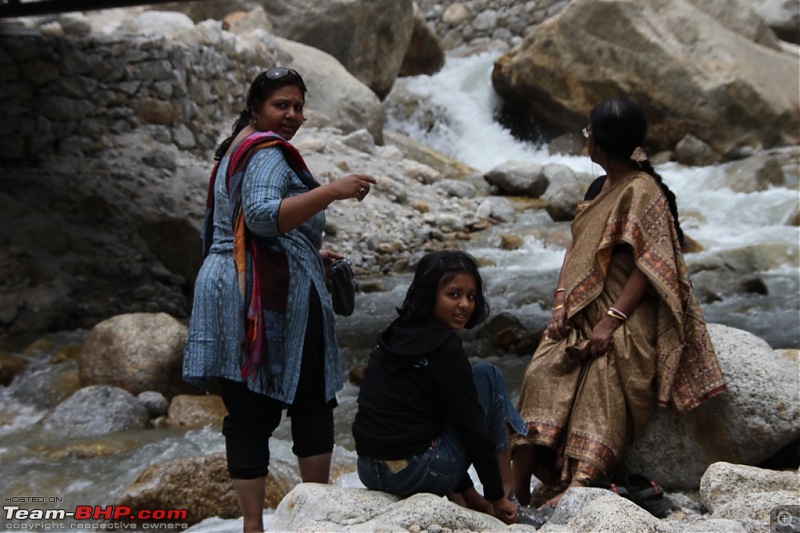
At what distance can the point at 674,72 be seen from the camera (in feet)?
41.1

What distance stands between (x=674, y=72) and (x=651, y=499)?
427 inches

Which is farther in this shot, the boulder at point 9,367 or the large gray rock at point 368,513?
the boulder at point 9,367

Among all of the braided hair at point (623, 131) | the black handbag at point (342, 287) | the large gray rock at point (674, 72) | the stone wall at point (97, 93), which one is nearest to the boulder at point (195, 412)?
the black handbag at point (342, 287)

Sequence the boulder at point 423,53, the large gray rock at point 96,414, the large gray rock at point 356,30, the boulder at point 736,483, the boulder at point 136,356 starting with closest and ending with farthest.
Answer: the boulder at point 736,483
the large gray rock at point 96,414
the boulder at point 136,356
the large gray rock at point 356,30
the boulder at point 423,53

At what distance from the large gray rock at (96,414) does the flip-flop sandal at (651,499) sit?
9.57 ft

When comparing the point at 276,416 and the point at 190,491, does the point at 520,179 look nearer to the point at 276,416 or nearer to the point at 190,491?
the point at 190,491

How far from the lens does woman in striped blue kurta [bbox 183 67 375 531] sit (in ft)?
8.02

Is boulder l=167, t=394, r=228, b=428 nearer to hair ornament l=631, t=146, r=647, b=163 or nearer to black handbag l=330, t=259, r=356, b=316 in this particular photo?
black handbag l=330, t=259, r=356, b=316

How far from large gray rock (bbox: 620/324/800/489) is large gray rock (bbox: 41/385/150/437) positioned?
2.85m

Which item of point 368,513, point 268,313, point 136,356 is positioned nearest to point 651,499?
point 368,513

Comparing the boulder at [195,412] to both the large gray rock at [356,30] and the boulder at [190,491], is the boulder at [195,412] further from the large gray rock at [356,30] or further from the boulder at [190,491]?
the large gray rock at [356,30]

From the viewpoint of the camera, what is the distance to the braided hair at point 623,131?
298cm

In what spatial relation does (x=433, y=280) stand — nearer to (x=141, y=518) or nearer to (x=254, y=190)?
(x=254, y=190)

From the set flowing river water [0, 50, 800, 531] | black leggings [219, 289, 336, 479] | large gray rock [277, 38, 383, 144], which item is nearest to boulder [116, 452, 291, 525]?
flowing river water [0, 50, 800, 531]
